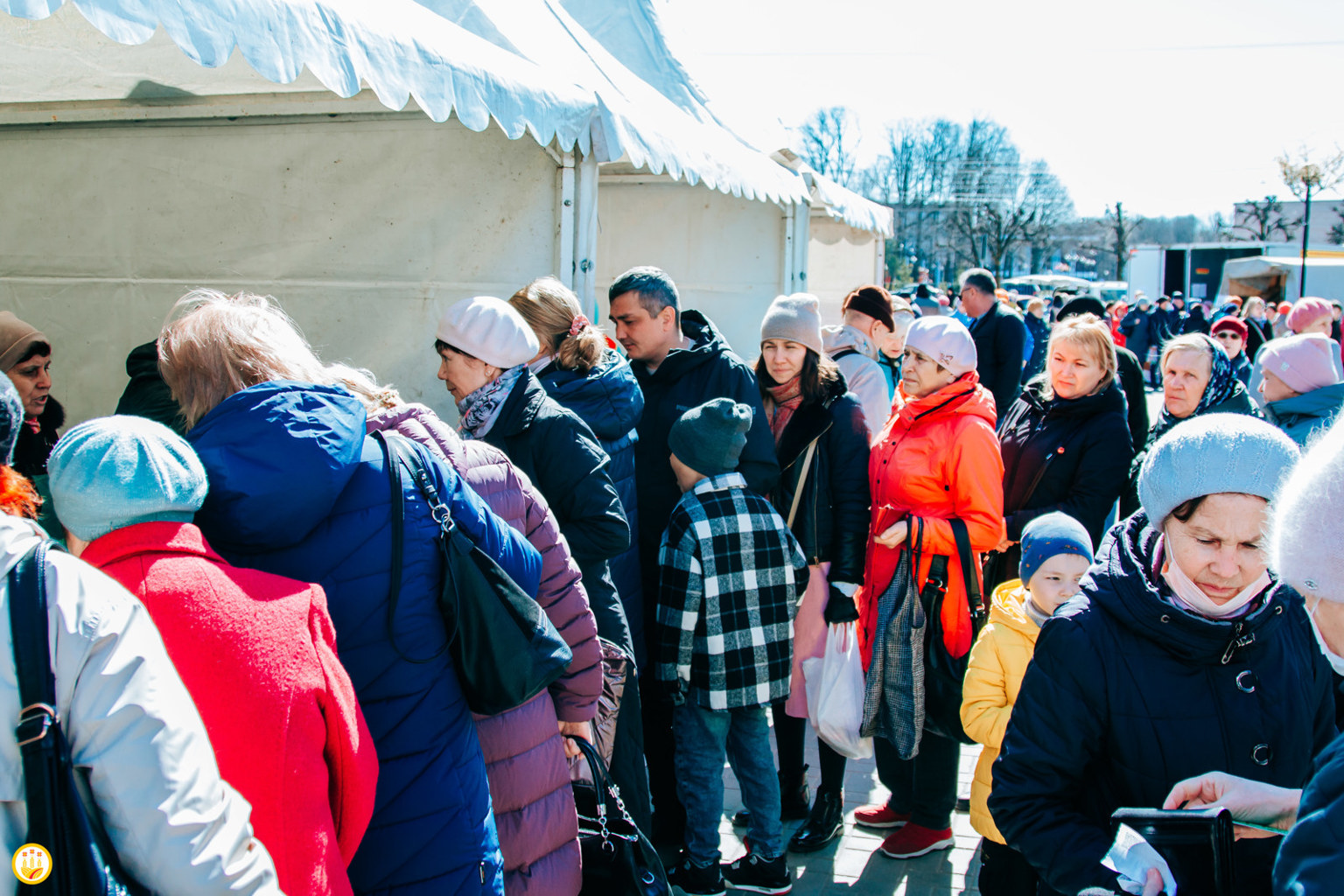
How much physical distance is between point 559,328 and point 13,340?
1.88 metres

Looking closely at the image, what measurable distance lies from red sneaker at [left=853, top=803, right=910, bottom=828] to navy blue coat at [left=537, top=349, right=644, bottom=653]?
1.27 m

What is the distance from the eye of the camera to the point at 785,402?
12.1 ft

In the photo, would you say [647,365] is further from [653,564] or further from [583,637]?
[583,637]

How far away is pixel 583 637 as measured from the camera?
2283 millimetres

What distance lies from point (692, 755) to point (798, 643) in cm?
57

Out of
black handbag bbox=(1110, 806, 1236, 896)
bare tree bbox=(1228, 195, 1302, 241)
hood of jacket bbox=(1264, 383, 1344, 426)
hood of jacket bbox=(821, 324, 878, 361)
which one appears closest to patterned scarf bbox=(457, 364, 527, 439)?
black handbag bbox=(1110, 806, 1236, 896)

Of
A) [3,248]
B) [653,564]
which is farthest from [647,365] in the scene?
[3,248]

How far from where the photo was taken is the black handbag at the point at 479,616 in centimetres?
172

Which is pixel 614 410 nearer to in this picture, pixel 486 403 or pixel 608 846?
pixel 486 403

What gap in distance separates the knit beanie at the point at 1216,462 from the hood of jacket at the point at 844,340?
9.93 ft

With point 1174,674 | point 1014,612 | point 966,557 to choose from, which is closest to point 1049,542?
point 1014,612

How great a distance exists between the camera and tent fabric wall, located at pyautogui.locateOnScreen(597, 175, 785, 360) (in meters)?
7.01

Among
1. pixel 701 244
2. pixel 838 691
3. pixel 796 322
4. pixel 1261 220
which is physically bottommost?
pixel 838 691

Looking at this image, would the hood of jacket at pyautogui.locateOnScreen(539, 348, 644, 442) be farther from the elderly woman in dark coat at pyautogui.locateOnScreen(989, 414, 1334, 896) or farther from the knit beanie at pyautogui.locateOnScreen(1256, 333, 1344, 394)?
the knit beanie at pyautogui.locateOnScreen(1256, 333, 1344, 394)
